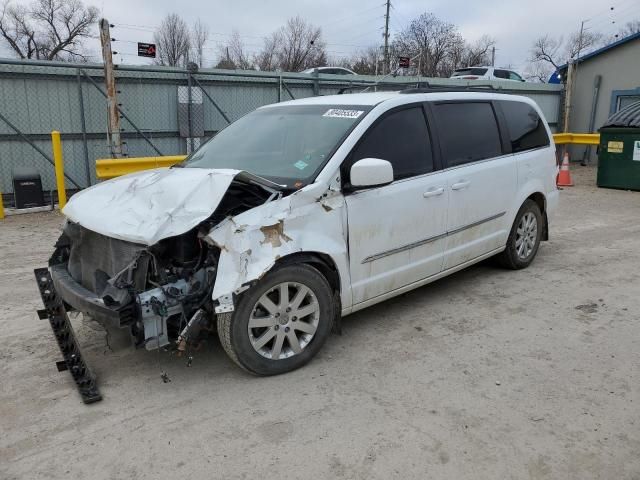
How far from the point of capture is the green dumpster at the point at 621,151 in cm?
1116

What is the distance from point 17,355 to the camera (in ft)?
12.7

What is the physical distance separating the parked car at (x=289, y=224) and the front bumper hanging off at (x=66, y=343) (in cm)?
14

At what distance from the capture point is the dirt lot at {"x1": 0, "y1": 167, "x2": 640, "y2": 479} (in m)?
2.71

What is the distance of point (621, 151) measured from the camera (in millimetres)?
11414

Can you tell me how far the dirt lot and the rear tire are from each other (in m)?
0.75

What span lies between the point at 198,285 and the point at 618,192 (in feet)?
35.2

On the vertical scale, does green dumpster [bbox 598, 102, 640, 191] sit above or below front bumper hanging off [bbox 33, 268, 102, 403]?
above

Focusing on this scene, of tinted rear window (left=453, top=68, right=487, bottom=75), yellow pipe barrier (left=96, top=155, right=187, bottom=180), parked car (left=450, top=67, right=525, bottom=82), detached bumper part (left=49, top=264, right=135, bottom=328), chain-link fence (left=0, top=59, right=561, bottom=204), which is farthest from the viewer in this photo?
tinted rear window (left=453, top=68, right=487, bottom=75)

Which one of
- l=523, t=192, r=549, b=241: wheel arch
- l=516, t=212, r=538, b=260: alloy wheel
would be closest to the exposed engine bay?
l=516, t=212, r=538, b=260: alloy wheel

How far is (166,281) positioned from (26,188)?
7075 millimetres

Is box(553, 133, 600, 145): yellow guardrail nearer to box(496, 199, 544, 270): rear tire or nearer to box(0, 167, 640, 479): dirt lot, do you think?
box(496, 199, 544, 270): rear tire

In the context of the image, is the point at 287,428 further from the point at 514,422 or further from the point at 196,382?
the point at 514,422

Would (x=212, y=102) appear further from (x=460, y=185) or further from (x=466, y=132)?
(x=460, y=185)

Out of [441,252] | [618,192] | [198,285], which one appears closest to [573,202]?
[618,192]
